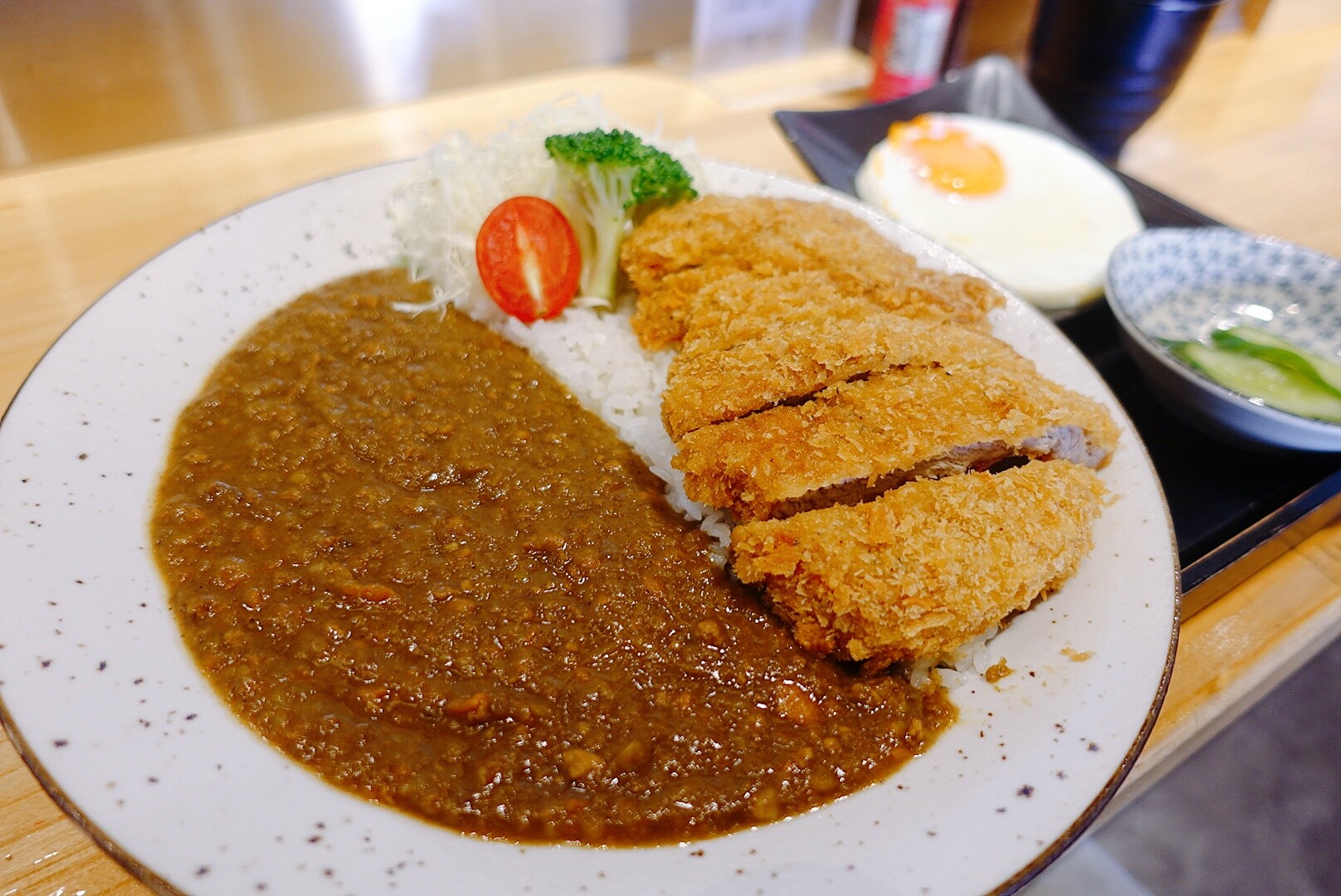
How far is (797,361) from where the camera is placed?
6.53 feet

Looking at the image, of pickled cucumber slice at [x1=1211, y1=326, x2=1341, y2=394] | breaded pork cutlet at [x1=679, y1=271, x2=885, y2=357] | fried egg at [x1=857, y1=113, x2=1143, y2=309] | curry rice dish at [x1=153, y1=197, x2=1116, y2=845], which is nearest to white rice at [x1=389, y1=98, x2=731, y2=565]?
curry rice dish at [x1=153, y1=197, x2=1116, y2=845]

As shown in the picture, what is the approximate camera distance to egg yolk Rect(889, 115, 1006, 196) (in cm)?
322

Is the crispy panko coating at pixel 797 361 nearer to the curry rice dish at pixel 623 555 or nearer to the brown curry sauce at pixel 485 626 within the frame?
the curry rice dish at pixel 623 555

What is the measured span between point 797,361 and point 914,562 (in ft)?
1.93

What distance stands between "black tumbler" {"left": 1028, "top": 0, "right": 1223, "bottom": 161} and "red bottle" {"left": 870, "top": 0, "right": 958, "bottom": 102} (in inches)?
16.6

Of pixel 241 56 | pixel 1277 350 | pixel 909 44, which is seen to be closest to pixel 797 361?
pixel 1277 350

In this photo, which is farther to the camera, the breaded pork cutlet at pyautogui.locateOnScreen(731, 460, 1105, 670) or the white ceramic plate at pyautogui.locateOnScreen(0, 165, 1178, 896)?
the breaded pork cutlet at pyautogui.locateOnScreen(731, 460, 1105, 670)

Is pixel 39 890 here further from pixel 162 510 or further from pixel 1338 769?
pixel 1338 769

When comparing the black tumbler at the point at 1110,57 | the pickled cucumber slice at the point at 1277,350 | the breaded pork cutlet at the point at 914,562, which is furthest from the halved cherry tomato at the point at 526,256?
the black tumbler at the point at 1110,57

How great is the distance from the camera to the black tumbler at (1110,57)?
10.8 feet

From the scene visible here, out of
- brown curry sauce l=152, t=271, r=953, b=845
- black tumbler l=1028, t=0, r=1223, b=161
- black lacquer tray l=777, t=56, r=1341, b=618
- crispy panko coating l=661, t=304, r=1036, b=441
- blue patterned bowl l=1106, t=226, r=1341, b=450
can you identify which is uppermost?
black tumbler l=1028, t=0, r=1223, b=161

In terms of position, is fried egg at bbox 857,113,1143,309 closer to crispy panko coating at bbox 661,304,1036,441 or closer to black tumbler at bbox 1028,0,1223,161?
black tumbler at bbox 1028,0,1223,161

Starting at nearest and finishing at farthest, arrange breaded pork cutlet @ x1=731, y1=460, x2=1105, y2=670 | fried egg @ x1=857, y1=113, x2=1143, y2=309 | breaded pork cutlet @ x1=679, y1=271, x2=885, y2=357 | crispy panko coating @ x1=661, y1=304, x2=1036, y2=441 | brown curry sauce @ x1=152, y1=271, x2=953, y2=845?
brown curry sauce @ x1=152, y1=271, x2=953, y2=845, breaded pork cutlet @ x1=731, y1=460, x2=1105, y2=670, crispy panko coating @ x1=661, y1=304, x2=1036, y2=441, breaded pork cutlet @ x1=679, y1=271, x2=885, y2=357, fried egg @ x1=857, y1=113, x2=1143, y2=309

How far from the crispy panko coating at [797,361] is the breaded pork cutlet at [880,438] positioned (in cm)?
3
